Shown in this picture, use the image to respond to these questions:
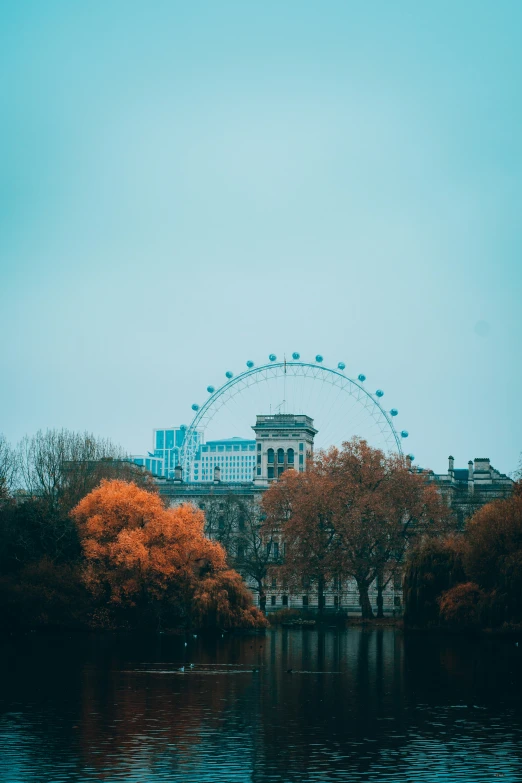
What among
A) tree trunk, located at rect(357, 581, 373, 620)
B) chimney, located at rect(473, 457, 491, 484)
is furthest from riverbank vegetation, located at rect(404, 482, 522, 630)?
chimney, located at rect(473, 457, 491, 484)

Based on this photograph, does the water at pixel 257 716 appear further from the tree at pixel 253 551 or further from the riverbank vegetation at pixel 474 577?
the tree at pixel 253 551

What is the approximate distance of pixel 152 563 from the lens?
266 feet

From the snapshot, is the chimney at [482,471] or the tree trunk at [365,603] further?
the chimney at [482,471]

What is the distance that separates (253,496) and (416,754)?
12612 cm

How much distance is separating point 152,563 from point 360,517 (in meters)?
31.1

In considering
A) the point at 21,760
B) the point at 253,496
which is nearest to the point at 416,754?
the point at 21,760

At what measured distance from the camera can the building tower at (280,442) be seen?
163 metres

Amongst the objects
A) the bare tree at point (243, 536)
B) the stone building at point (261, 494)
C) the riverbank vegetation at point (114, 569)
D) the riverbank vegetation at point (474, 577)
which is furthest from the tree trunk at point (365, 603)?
the riverbank vegetation at point (114, 569)

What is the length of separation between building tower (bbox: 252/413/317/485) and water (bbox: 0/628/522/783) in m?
96.6

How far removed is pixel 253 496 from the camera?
158375 mm

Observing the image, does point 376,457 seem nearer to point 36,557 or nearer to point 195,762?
point 36,557

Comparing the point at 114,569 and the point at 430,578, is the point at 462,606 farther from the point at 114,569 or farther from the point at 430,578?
the point at 114,569

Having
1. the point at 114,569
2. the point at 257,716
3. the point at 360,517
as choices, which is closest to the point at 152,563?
the point at 114,569

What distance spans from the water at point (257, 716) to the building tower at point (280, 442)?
317 ft
